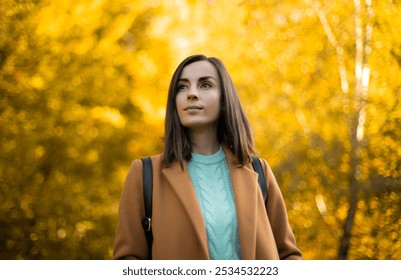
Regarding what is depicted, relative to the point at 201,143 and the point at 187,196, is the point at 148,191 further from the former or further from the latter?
the point at 201,143

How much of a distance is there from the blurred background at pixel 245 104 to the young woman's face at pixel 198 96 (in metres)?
2.42

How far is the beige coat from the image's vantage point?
1632 millimetres

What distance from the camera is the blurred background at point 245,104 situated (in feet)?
13.0

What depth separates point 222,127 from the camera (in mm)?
1909

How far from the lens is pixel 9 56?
161 inches

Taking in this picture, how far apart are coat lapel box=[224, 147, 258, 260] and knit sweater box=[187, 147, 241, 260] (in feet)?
0.08

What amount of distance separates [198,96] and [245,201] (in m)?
0.39

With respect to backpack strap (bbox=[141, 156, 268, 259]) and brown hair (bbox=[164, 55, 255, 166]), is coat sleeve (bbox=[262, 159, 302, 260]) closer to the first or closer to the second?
backpack strap (bbox=[141, 156, 268, 259])

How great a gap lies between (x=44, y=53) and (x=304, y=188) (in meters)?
2.39

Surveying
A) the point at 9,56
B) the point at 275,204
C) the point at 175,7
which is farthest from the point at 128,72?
the point at 275,204

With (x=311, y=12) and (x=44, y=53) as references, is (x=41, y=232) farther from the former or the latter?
(x=311, y=12)

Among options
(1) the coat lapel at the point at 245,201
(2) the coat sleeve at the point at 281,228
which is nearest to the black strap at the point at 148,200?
(1) the coat lapel at the point at 245,201

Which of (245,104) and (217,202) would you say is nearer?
(217,202)

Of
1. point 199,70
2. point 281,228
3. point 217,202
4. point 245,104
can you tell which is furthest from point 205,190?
point 245,104
